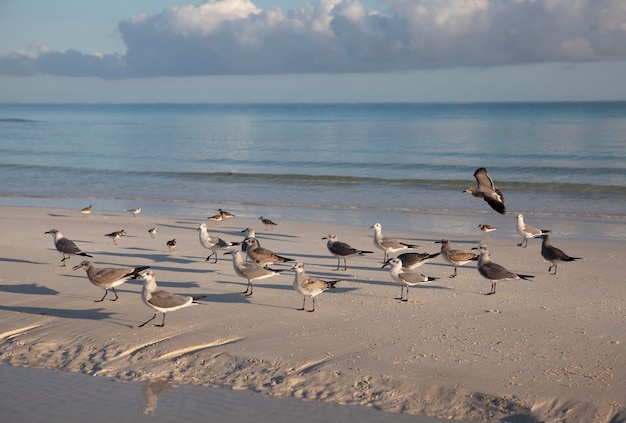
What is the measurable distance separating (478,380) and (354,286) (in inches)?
166

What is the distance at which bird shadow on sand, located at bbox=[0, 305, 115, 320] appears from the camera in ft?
32.2

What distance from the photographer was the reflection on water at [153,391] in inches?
277

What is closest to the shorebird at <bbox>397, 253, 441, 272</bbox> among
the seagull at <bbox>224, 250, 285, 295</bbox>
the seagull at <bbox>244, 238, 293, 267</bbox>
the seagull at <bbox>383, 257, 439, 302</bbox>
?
the seagull at <bbox>383, 257, 439, 302</bbox>

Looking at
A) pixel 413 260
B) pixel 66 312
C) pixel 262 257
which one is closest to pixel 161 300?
pixel 66 312

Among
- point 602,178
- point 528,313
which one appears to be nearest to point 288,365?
point 528,313

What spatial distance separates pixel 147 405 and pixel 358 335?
2833 mm

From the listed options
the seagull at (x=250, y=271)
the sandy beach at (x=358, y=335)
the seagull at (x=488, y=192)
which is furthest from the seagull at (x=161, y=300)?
the seagull at (x=488, y=192)

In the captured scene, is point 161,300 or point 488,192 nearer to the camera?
point 161,300

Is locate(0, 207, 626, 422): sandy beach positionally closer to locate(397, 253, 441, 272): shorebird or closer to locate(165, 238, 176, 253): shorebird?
locate(397, 253, 441, 272): shorebird

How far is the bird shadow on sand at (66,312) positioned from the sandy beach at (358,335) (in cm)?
3

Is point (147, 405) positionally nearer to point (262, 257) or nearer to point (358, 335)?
point (358, 335)

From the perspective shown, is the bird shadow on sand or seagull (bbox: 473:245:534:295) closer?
the bird shadow on sand

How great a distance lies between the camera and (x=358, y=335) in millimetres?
9047

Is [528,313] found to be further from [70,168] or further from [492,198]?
[70,168]
